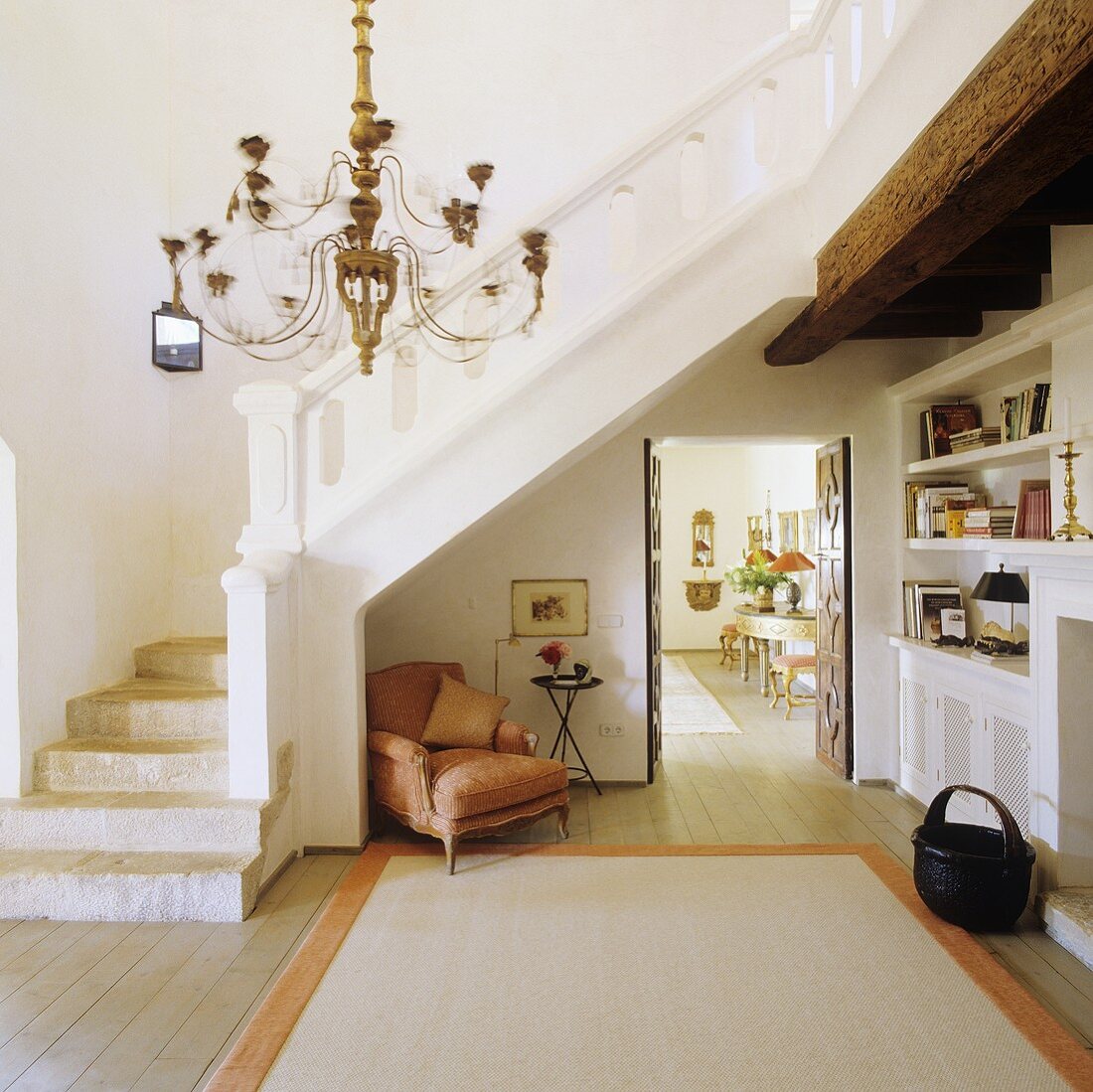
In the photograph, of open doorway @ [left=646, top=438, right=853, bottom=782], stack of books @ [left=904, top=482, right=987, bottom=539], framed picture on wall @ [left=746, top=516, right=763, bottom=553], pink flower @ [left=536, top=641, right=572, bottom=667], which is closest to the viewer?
stack of books @ [left=904, top=482, right=987, bottom=539]

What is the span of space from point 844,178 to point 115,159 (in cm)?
431

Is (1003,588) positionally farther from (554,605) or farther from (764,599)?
(764,599)

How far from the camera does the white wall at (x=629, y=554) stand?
5.89 m

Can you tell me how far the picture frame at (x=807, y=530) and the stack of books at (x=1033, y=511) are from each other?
18.3 feet

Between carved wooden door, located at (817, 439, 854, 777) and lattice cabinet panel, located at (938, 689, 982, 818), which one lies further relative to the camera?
carved wooden door, located at (817, 439, 854, 777)

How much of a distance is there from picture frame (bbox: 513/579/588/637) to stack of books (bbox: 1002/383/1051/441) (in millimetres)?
2808

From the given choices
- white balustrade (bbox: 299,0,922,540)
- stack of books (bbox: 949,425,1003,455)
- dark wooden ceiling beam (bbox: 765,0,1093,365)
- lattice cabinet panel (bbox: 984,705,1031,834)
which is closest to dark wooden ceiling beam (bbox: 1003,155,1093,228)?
dark wooden ceiling beam (bbox: 765,0,1093,365)

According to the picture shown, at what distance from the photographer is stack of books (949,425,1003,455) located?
479cm

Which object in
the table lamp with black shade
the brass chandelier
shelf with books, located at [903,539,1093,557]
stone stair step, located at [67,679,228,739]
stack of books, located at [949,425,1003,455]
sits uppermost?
the brass chandelier

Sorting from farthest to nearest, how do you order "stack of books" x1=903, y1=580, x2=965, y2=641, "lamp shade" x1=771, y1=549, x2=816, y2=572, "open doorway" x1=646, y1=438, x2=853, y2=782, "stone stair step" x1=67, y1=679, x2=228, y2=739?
"lamp shade" x1=771, y1=549, x2=816, y2=572 < "open doorway" x1=646, y1=438, x2=853, y2=782 < "stack of books" x1=903, y1=580, x2=965, y2=641 < "stone stair step" x1=67, y1=679, x2=228, y2=739

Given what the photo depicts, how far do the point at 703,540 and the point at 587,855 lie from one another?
8.94m

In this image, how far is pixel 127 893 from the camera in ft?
12.4

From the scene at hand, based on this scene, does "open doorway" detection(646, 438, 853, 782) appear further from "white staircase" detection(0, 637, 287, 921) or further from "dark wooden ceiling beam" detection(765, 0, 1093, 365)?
"white staircase" detection(0, 637, 287, 921)

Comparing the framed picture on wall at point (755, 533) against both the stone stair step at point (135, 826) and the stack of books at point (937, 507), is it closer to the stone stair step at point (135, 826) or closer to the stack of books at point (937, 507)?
the stack of books at point (937, 507)
